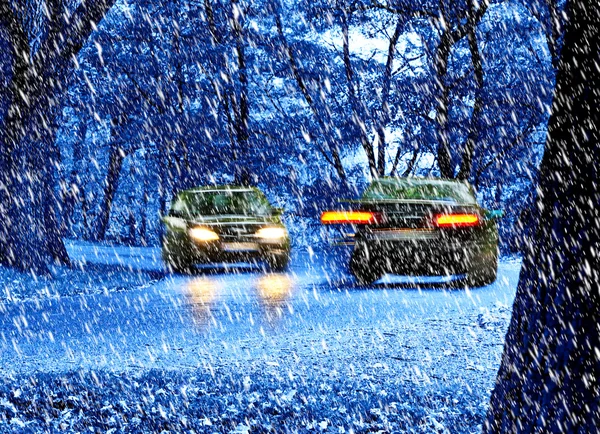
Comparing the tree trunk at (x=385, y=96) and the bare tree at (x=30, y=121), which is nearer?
the bare tree at (x=30, y=121)

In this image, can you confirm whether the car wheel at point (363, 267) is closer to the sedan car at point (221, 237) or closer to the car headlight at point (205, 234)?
the sedan car at point (221, 237)

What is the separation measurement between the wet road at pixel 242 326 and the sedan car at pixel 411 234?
15.9 inches

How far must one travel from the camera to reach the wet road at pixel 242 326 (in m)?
6.73

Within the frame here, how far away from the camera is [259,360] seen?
6.54m

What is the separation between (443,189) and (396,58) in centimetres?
1910

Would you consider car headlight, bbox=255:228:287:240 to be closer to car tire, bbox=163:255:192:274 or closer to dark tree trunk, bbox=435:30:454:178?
car tire, bbox=163:255:192:274

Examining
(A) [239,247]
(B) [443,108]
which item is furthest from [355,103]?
(A) [239,247]

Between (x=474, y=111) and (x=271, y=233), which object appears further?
(x=474, y=111)

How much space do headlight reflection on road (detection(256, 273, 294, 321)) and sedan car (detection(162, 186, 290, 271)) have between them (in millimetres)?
499

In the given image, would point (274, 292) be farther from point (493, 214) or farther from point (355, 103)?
point (355, 103)

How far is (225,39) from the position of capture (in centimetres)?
2756

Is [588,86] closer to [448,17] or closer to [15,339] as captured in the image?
[15,339]

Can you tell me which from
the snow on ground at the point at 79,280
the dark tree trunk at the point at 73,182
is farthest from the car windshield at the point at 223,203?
the dark tree trunk at the point at 73,182

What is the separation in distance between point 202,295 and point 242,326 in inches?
131
